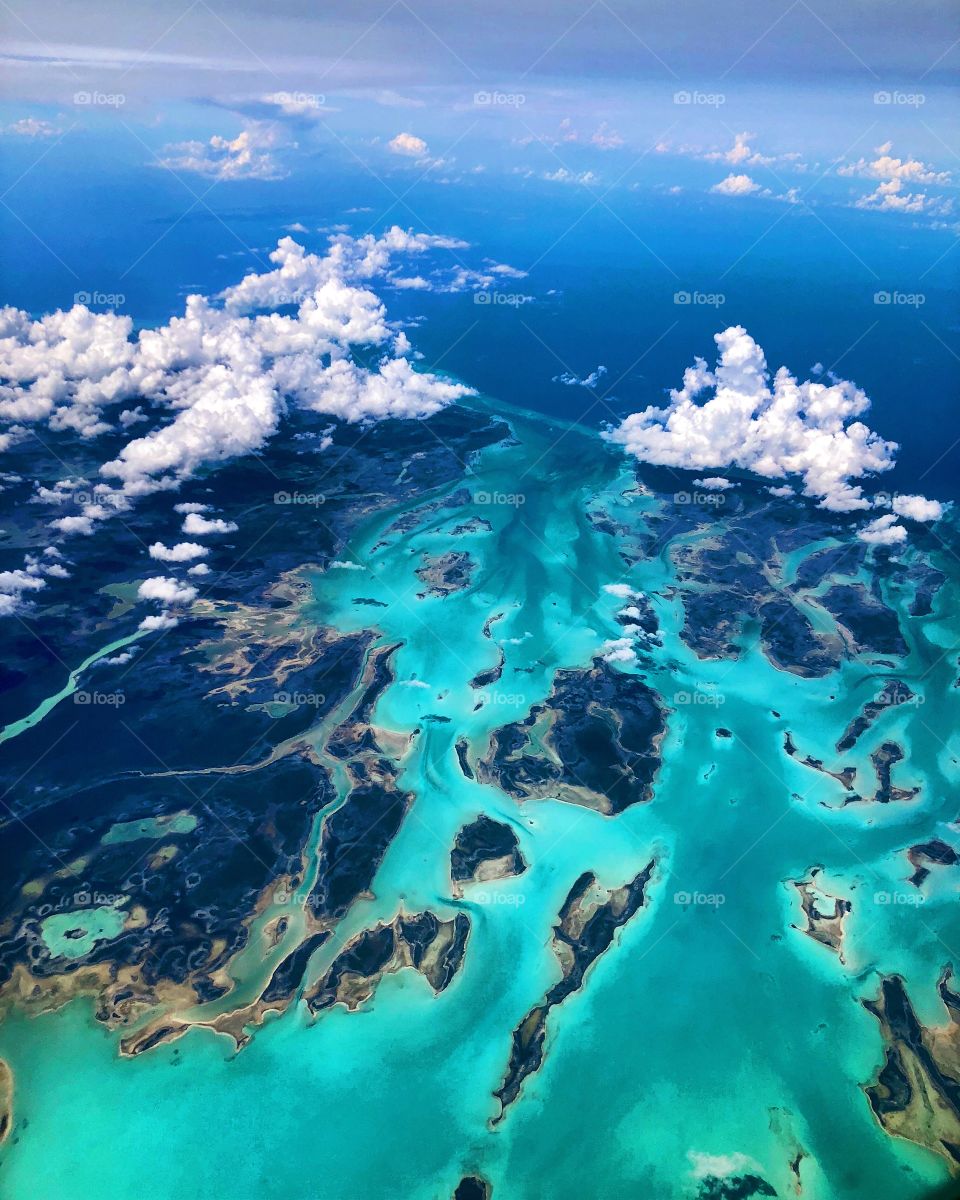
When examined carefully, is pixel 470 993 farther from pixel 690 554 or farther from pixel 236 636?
pixel 690 554

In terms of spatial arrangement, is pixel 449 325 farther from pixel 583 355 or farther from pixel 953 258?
pixel 953 258

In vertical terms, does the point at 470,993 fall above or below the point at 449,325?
below

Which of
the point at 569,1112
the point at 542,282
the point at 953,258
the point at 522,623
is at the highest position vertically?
the point at 953,258

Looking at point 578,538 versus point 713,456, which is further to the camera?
point 713,456

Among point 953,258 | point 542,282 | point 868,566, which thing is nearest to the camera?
point 868,566

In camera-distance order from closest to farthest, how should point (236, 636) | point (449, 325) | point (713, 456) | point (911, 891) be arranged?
1. point (911, 891)
2. point (236, 636)
3. point (713, 456)
4. point (449, 325)

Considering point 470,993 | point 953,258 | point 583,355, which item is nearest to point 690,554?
point 470,993
